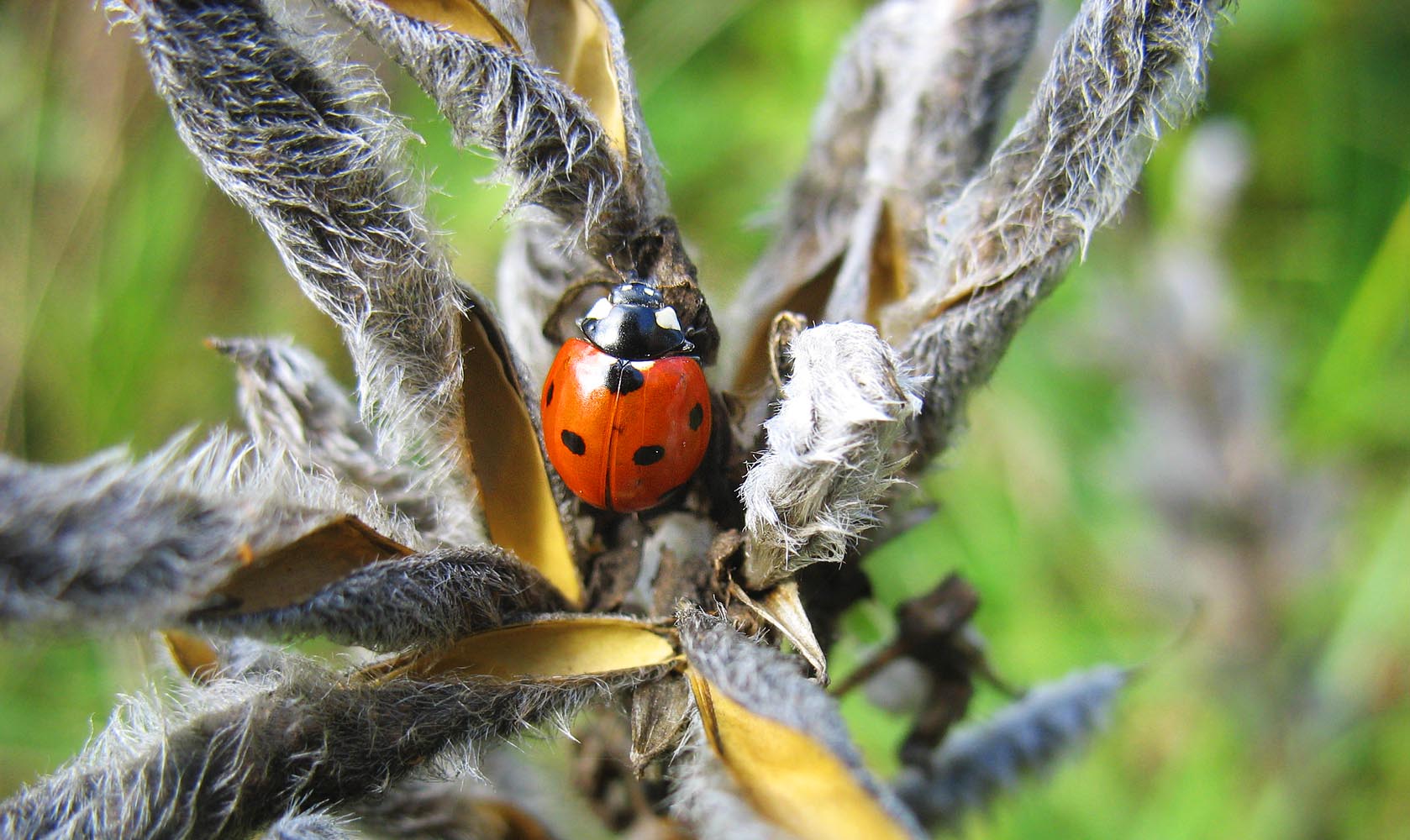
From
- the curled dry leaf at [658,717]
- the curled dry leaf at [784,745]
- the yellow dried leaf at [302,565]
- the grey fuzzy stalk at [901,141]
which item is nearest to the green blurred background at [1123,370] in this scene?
the grey fuzzy stalk at [901,141]

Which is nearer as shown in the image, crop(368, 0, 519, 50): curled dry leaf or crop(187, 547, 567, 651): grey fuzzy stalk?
crop(187, 547, 567, 651): grey fuzzy stalk

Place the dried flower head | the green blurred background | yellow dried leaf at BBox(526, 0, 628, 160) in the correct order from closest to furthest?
1. the dried flower head
2. yellow dried leaf at BBox(526, 0, 628, 160)
3. the green blurred background

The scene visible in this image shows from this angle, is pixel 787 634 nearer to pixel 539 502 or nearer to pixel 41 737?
pixel 539 502

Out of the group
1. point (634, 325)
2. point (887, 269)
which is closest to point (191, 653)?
point (634, 325)

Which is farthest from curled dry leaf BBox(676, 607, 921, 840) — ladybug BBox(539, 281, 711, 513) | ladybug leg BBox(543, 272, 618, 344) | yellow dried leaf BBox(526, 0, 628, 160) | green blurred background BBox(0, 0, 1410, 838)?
green blurred background BBox(0, 0, 1410, 838)

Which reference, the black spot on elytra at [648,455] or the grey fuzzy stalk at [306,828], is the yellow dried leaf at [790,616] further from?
the grey fuzzy stalk at [306,828]

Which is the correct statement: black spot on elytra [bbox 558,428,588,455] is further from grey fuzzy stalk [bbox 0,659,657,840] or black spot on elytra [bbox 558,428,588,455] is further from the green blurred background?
the green blurred background
